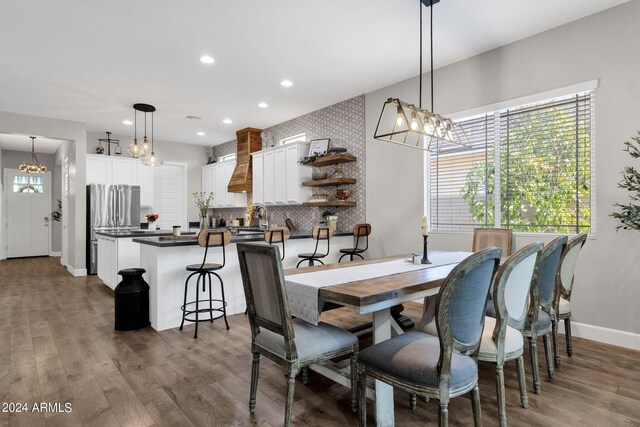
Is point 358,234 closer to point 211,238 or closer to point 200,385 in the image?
point 211,238

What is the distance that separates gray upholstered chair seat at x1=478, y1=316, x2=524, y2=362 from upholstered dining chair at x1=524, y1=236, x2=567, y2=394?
258 mm

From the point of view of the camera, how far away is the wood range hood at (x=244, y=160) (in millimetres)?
7152

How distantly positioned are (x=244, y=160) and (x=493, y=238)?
5.09m

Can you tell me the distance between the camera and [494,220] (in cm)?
402

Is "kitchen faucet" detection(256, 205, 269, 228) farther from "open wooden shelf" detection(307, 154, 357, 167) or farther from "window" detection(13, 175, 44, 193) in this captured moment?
"window" detection(13, 175, 44, 193)

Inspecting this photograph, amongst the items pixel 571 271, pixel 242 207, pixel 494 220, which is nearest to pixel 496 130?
pixel 494 220

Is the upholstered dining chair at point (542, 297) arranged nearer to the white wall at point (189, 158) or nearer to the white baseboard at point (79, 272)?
the white baseboard at point (79, 272)

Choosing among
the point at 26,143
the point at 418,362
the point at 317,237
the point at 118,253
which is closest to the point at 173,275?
the point at 317,237

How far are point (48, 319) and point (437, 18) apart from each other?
16.7ft

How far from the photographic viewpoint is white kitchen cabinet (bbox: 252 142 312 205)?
235 inches

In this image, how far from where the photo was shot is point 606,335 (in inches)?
126

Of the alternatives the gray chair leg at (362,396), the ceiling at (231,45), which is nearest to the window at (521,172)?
the ceiling at (231,45)

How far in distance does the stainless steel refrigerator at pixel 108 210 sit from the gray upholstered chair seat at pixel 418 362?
6667mm

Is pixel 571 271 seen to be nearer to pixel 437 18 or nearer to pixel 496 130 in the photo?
pixel 496 130
